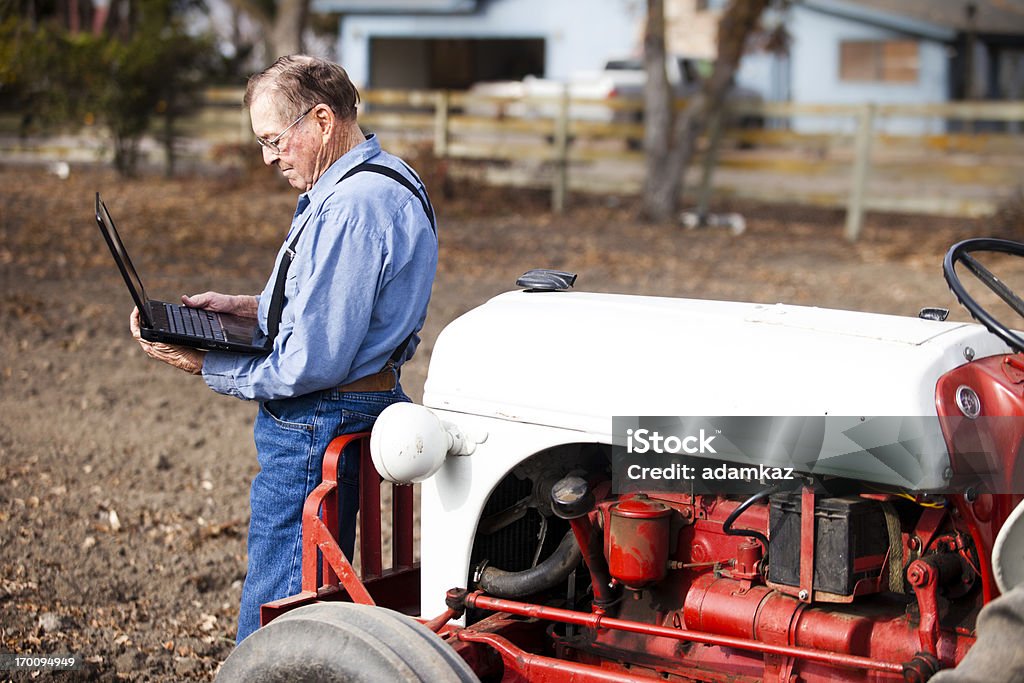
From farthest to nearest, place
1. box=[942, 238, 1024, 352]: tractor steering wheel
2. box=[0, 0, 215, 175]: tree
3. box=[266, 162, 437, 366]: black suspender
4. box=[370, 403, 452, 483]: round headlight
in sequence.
A: box=[0, 0, 215, 175]: tree → box=[266, 162, 437, 366]: black suspender → box=[370, 403, 452, 483]: round headlight → box=[942, 238, 1024, 352]: tractor steering wheel

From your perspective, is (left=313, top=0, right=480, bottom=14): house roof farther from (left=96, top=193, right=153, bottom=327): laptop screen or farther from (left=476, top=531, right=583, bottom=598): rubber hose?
(left=476, top=531, right=583, bottom=598): rubber hose

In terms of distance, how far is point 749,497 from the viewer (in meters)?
2.83

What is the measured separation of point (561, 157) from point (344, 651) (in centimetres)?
1537

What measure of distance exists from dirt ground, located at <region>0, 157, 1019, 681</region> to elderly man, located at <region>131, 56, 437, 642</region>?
112cm

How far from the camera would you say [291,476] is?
10.7ft

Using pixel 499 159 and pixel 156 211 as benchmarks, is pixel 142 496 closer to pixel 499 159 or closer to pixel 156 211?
pixel 156 211

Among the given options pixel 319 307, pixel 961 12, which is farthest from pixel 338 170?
pixel 961 12

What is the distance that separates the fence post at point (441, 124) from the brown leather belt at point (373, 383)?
15809mm

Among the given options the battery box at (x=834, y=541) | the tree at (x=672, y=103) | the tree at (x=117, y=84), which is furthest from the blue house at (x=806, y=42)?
the battery box at (x=834, y=541)

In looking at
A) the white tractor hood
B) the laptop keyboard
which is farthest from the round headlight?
the laptop keyboard

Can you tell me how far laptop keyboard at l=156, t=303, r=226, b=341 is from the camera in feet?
10.7

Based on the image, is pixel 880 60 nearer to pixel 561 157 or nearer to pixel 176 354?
pixel 561 157

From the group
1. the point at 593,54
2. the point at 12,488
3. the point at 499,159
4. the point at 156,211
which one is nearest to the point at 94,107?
the point at 156,211

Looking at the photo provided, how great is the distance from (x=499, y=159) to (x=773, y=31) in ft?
14.6
